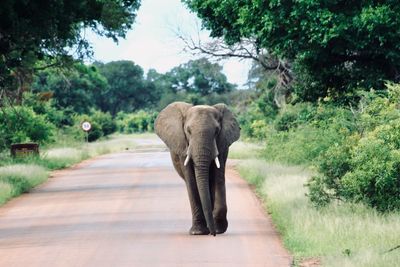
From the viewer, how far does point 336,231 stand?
50.5 ft

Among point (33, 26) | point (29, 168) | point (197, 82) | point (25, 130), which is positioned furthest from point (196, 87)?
point (33, 26)

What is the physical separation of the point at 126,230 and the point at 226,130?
7.93ft

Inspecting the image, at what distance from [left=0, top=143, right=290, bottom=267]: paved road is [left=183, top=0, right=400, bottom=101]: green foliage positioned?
138 inches

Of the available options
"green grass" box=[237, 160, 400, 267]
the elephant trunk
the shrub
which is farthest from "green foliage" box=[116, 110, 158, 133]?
the elephant trunk

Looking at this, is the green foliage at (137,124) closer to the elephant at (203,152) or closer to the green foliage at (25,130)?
the green foliage at (25,130)

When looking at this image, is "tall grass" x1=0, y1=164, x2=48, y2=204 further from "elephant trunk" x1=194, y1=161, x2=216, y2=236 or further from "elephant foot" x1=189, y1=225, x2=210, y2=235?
"elephant trunk" x1=194, y1=161, x2=216, y2=236

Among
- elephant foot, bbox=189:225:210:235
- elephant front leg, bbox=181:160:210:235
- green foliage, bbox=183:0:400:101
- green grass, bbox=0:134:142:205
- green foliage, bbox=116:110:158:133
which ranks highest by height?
green foliage, bbox=183:0:400:101

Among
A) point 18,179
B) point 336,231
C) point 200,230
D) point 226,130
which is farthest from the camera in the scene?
point 18,179

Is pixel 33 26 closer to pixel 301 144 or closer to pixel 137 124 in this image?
pixel 301 144

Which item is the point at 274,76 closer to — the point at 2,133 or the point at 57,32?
the point at 2,133

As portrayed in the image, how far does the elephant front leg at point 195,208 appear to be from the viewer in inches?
669

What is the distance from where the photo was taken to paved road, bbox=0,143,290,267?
565 inches

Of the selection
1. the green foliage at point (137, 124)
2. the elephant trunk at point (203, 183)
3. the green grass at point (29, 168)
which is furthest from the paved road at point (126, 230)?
the green foliage at point (137, 124)

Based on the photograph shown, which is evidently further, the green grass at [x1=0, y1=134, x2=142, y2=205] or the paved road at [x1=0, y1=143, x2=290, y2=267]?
the green grass at [x1=0, y1=134, x2=142, y2=205]
